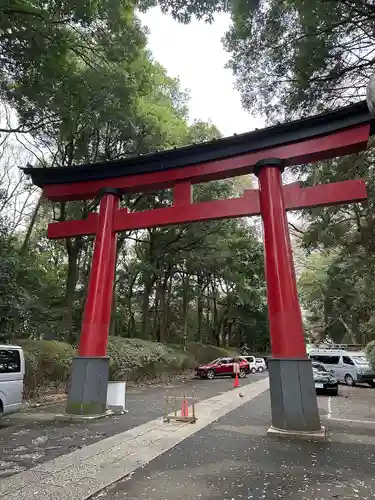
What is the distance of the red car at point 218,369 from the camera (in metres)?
24.0

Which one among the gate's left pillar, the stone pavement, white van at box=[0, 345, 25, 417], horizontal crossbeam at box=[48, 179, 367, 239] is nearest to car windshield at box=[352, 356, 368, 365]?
the stone pavement

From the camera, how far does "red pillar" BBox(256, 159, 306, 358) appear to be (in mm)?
7473

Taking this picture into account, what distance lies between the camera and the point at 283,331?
752cm

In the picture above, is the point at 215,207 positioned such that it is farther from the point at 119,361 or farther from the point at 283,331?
the point at 119,361

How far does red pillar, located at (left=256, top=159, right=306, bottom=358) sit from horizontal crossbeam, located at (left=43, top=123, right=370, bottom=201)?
36 centimetres

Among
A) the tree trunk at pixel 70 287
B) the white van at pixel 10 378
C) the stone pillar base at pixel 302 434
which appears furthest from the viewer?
the tree trunk at pixel 70 287

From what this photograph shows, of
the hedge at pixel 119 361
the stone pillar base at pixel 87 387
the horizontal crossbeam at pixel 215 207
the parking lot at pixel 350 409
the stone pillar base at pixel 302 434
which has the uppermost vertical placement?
the horizontal crossbeam at pixel 215 207

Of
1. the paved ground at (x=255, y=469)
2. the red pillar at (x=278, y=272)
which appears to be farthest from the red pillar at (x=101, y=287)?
the red pillar at (x=278, y=272)

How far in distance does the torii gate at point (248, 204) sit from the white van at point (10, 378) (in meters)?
1.19

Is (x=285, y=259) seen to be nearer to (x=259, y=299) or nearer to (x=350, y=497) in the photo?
(x=350, y=497)

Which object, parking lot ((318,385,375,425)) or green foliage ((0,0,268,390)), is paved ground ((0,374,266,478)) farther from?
parking lot ((318,385,375,425))

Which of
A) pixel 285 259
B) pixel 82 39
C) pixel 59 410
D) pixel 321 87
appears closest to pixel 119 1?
Answer: pixel 82 39

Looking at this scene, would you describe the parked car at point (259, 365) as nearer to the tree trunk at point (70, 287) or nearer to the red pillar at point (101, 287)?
the tree trunk at point (70, 287)

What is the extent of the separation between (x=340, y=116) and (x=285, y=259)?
10.8 ft
